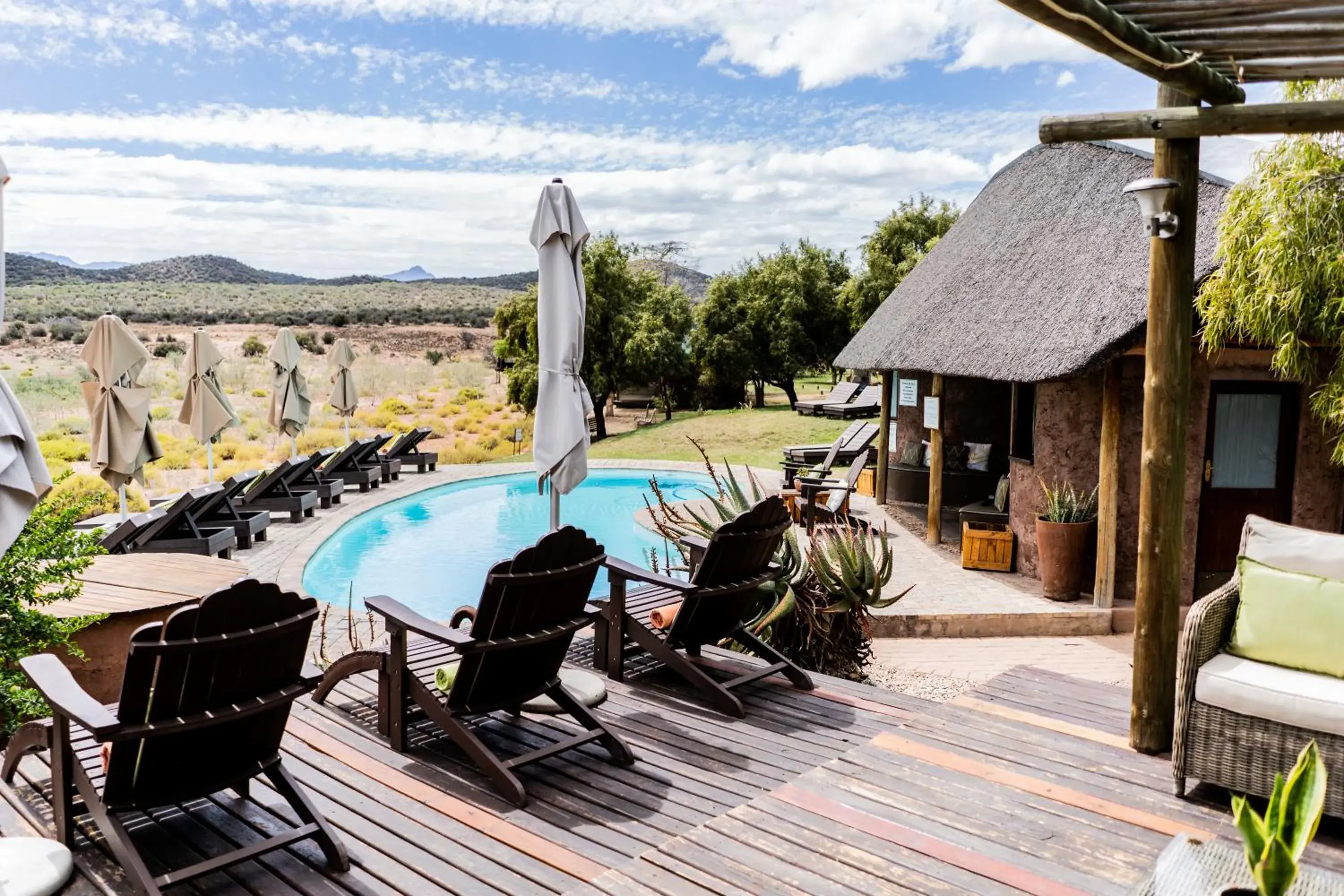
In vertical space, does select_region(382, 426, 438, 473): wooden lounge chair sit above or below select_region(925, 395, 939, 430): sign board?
below

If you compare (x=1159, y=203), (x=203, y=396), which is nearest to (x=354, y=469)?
(x=203, y=396)

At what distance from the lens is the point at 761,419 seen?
2425cm

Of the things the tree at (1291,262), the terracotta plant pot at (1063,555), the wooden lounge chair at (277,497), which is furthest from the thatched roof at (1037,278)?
the wooden lounge chair at (277,497)

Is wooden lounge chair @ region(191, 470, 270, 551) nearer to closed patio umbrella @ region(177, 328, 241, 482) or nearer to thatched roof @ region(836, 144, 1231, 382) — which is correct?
closed patio umbrella @ region(177, 328, 241, 482)

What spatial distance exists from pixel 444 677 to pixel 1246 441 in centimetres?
744

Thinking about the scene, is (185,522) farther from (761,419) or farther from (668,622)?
(761,419)

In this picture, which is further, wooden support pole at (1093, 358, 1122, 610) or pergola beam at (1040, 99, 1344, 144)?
wooden support pole at (1093, 358, 1122, 610)

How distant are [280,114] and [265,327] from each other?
83.5 ft

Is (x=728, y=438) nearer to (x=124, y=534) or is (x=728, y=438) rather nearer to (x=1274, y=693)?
(x=124, y=534)

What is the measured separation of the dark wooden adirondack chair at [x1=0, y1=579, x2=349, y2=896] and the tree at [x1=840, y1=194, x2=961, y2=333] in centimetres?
2345

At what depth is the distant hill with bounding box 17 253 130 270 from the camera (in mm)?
57969

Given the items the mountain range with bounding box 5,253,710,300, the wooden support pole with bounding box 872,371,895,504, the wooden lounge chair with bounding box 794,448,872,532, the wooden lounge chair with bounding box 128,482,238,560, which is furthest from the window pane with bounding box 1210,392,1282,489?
the mountain range with bounding box 5,253,710,300

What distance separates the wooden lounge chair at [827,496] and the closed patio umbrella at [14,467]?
7996 mm

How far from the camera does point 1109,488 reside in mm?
8555
